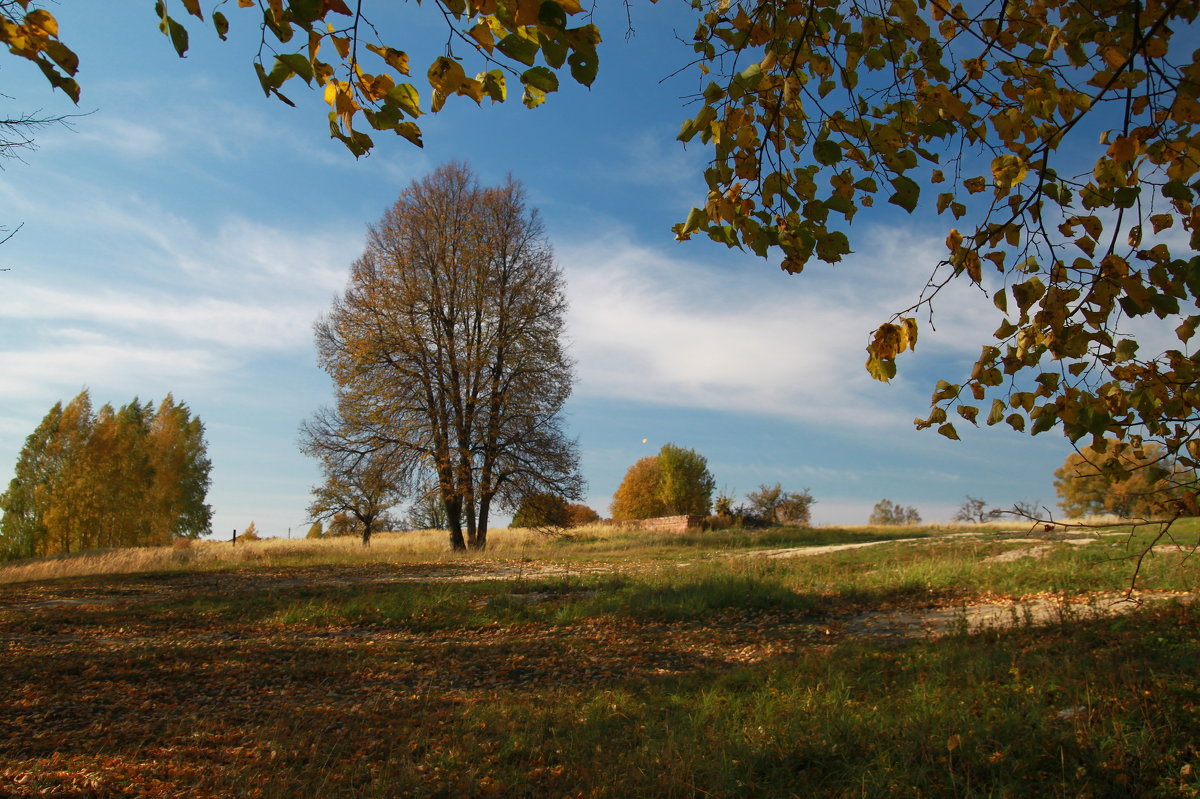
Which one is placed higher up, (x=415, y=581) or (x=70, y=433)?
(x=70, y=433)

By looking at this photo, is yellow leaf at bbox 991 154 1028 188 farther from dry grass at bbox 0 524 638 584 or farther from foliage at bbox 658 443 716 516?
foliage at bbox 658 443 716 516

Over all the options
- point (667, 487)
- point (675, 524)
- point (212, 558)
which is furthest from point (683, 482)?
point (212, 558)

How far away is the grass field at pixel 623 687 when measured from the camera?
3668mm

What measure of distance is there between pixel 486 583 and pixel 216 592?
4.61 metres

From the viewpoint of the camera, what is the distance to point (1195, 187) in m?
2.71

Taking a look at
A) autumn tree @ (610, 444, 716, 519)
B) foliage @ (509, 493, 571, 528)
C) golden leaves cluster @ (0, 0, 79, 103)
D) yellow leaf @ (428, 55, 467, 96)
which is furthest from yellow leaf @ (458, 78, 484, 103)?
autumn tree @ (610, 444, 716, 519)

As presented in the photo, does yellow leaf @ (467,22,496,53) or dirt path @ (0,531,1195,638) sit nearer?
yellow leaf @ (467,22,496,53)

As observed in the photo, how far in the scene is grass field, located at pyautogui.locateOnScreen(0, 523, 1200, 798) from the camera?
12.0 feet

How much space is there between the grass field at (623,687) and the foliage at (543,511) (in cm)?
954

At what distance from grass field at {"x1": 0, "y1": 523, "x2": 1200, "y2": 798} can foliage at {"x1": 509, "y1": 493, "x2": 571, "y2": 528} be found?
9.54 meters

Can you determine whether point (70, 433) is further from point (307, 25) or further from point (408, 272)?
point (307, 25)

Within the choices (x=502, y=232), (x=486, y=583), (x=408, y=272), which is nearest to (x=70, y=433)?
(x=408, y=272)

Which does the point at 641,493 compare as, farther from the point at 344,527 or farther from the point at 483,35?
the point at 483,35

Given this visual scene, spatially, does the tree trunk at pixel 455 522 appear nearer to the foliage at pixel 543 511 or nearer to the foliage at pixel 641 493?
the foliage at pixel 543 511
